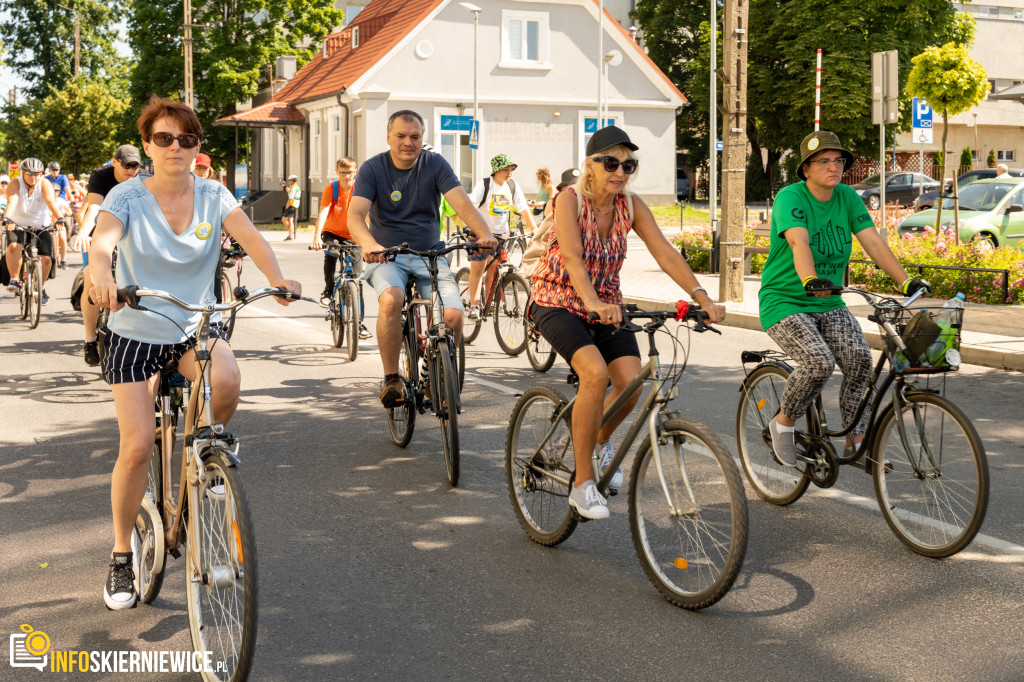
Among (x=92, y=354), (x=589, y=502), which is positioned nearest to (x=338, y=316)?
(x=92, y=354)

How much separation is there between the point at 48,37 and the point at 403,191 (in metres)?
75.7

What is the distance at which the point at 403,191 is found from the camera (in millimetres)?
7434

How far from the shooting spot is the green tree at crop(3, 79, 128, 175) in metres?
65.8

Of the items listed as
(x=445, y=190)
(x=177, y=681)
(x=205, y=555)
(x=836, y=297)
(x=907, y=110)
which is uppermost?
(x=907, y=110)

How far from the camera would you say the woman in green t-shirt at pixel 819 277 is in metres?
5.55

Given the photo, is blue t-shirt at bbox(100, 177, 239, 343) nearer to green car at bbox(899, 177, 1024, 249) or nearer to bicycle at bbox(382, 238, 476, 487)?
bicycle at bbox(382, 238, 476, 487)

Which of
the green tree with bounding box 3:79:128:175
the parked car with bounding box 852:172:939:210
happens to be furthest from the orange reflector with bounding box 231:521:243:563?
the green tree with bounding box 3:79:128:175

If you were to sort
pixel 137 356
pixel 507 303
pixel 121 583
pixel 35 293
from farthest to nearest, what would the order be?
pixel 35 293
pixel 507 303
pixel 121 583
pixel 137 356

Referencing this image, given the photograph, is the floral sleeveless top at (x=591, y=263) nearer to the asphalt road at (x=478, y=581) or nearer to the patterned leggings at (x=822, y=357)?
the patterned leggings at (x=822, y=357)

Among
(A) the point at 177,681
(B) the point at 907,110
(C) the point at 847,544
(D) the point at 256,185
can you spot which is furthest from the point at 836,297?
(D) the point at 256,185

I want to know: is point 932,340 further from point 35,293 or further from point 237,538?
point 35,293

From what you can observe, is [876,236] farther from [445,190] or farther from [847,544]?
[445,190]

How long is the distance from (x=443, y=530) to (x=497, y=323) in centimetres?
592

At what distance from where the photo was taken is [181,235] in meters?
4.25
